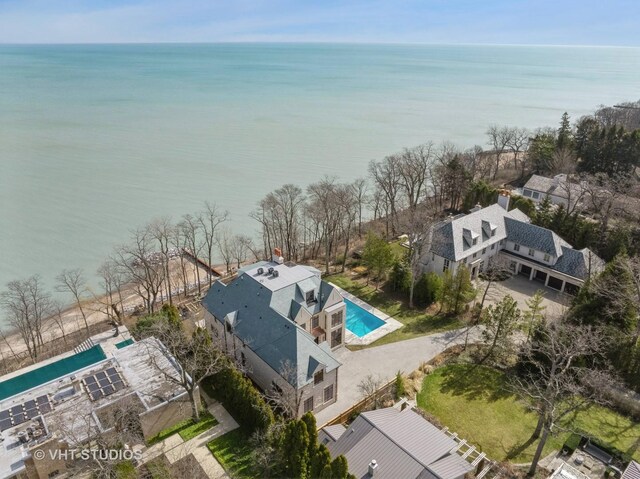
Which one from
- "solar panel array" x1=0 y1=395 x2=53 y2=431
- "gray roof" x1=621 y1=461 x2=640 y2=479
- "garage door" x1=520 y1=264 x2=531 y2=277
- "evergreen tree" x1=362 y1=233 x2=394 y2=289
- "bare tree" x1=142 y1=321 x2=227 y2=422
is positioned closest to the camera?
"gray roof" x1=621 y1=461 x2=640 y2=479

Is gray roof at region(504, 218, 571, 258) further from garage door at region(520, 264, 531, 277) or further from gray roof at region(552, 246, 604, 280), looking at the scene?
garage door at region(520, 264, 531, 277)

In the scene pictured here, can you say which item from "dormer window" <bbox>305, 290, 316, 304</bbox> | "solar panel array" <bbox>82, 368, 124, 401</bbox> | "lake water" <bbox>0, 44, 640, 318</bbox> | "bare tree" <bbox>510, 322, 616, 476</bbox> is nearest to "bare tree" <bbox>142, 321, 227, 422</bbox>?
"solar panel array" <bbox>82, 368, 124, 401</bbox>

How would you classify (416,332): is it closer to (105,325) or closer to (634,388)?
(634,388)

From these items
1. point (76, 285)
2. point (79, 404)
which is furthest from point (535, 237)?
point (76, 285)

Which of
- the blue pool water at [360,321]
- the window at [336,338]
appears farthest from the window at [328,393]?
the blue pool water at [360,321]

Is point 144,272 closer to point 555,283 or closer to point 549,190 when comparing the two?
point 555,283

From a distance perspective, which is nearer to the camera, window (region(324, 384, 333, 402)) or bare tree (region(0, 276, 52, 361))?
window (region(324, 384, 333, 402))

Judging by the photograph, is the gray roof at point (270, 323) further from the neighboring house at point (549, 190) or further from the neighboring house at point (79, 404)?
the neighboring house at point (549, 190)
